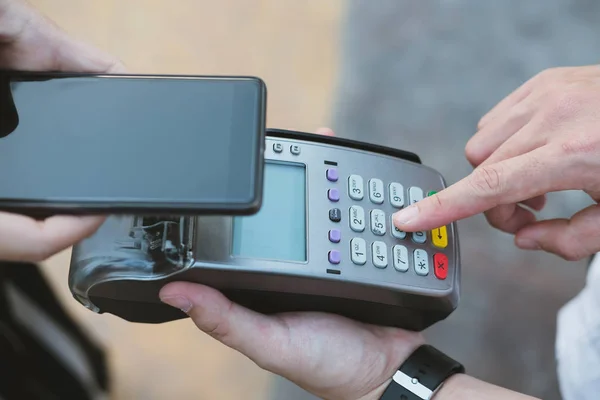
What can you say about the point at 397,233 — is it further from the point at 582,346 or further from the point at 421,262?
the point at 582,346

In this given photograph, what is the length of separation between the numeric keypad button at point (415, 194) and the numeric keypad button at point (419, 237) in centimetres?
3

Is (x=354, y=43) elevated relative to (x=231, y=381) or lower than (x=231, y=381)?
elevated

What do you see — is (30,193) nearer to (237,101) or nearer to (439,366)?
(237,101)

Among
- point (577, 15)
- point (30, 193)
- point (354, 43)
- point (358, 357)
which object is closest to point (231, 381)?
point (358, 357)

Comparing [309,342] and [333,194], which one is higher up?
[333,194]

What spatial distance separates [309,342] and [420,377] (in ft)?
0.37

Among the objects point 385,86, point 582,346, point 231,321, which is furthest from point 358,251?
point 385,86

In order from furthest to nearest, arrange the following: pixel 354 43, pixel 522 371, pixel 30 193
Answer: pixel 354 43
pixel 522 371
pixel 30 193

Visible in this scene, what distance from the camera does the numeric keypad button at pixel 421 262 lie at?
56cm

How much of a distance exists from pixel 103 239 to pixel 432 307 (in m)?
0.29

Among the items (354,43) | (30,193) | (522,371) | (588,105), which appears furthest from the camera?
(354,43)

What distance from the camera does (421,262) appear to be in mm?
562

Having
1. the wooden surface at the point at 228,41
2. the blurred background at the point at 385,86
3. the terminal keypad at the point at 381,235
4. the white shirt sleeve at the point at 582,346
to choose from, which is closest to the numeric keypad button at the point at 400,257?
the terminal keypad at the point at 381,235

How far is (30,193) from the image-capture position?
46cm
